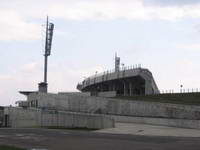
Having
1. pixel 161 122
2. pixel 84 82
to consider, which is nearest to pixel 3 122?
pixel 161 122

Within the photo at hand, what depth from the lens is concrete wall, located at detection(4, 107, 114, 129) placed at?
169ft

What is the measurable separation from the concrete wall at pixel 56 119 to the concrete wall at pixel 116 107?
13.4 feet

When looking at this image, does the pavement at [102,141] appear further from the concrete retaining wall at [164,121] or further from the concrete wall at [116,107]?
the concrete wall at [116,107]

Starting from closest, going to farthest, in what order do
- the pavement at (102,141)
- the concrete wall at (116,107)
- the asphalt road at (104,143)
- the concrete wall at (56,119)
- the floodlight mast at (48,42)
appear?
the asphalt road at (104,143)
the pavement at (102,141)
the concrete wall at (116,107)
the concrete wall at (56,119)
the floodlight mast at (48,42)

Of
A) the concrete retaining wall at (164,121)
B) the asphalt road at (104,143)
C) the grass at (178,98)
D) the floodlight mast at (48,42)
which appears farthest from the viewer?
the floodlight mast at (48,42)

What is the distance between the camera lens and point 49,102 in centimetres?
7288

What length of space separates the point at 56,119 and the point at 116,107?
7.29 meters

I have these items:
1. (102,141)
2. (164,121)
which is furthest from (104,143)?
(164,121)

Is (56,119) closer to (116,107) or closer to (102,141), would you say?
(116,107)

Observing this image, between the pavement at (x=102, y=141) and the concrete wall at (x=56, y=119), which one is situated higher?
the concrete wall at (x=56, y=119)

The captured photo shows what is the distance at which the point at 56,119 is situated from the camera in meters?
59.1

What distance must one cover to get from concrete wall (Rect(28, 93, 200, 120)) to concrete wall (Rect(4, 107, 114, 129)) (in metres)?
4.10

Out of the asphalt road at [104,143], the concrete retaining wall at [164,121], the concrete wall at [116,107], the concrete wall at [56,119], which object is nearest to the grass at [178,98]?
the concrete wall at [116,107]

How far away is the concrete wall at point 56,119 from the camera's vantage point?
51.5 m
